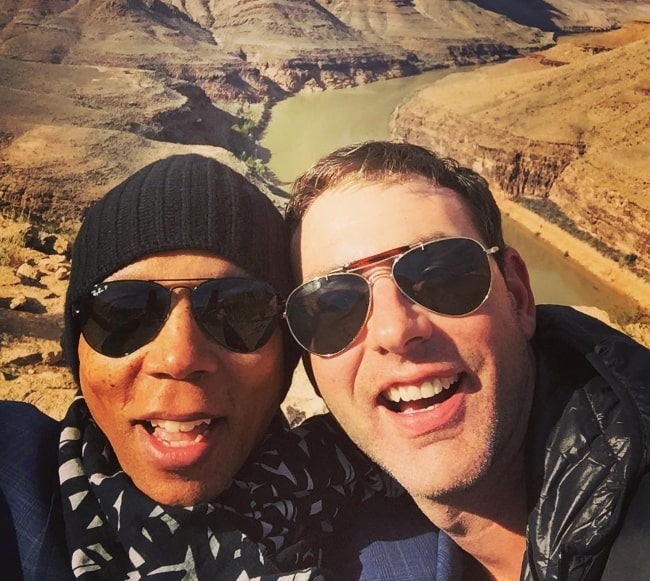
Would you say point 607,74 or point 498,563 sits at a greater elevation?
point 498,563

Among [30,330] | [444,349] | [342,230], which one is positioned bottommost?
[30,330]

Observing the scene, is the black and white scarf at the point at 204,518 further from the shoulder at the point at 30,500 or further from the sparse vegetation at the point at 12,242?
the sparse vegetation at the point at 12,242

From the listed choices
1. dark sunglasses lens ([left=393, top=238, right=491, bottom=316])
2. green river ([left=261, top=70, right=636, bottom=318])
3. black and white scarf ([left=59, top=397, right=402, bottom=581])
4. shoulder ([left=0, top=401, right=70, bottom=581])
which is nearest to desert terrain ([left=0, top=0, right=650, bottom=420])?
green river ([left=261, top=70, right=636, bottom=318])

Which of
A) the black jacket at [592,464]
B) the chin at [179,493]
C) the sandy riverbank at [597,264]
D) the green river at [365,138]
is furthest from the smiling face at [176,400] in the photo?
the green river at [365,138]

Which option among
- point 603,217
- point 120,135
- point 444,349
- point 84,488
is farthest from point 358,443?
point 603,217

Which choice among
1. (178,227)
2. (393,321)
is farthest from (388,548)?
(178,227)

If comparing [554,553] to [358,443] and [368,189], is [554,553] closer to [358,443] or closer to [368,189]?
[358,443]
